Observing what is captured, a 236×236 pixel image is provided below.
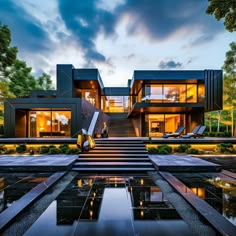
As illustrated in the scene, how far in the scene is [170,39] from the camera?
18.1m

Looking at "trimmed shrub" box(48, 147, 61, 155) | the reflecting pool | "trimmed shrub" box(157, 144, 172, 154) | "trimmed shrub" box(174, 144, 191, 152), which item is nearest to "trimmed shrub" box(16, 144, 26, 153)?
"trimmed shrub" box(48, 147, 61, 155)

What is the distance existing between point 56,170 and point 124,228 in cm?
418

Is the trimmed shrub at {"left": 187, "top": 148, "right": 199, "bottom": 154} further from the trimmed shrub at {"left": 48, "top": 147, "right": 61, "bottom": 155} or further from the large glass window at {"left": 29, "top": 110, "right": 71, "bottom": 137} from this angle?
the large glass window at {"left": 29, "top": 110, "right": 71, "bottom": 137}

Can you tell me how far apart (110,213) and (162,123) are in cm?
1454

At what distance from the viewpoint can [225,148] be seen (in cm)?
997

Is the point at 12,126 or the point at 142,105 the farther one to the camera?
the point at 142,105

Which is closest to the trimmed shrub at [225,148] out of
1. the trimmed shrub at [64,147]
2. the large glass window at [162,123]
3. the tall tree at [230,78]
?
the large glass window at [162,123]

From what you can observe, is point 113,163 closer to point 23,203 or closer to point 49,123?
point 23,203

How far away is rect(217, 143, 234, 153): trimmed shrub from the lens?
32.7 feet

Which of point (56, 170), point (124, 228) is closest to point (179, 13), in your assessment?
point (56, 170)

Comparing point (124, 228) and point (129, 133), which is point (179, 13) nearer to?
point (129, 133)

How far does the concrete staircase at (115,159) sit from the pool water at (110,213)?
1731 millimetres

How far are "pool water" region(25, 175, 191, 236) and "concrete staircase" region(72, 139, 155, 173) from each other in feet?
5.68

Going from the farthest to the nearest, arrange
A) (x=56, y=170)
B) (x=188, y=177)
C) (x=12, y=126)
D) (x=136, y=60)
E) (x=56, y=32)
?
(x=136, y=60)
(x=56, y=32)
(x=12, y=126)
(x=56, y=170)
(x=188, y=177)
